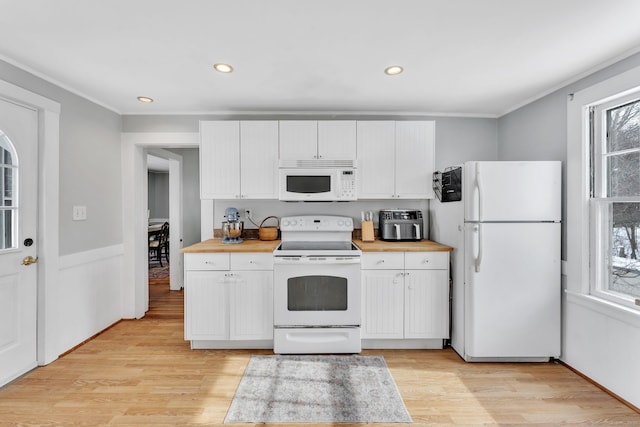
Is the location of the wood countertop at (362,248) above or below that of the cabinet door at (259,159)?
below

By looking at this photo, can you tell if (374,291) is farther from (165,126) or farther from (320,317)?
Answer: (165,126)

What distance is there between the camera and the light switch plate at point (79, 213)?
8.43 feet

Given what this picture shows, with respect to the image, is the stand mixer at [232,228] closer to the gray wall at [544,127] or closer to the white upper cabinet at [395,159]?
the white upper cabinet at [395,159]

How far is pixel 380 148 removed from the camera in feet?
9.47

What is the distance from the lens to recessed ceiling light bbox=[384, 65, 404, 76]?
6.97 ft

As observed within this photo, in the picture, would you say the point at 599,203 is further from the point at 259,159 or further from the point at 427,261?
the point at 259,159

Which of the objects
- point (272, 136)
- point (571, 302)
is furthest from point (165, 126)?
point (571, 302)

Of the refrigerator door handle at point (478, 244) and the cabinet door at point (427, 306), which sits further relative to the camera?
the cabinet door at point (427, 306)

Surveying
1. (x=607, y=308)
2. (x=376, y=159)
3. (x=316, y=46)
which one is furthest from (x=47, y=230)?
(x=607, y=308)

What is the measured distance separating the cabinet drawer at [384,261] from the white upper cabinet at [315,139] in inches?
38.5

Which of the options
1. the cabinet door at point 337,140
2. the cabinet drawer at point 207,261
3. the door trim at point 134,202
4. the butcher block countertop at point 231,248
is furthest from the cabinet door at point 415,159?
the door trim at point 134,202

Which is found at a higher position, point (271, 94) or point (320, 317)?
point (271, 94)

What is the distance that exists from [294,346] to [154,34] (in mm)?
2376

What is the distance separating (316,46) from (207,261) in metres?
1.84
